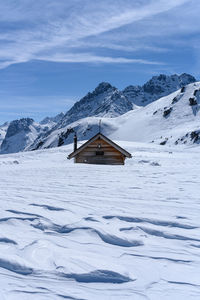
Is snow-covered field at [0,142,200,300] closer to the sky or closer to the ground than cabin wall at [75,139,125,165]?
closer to the ground

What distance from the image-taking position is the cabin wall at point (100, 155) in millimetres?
20922

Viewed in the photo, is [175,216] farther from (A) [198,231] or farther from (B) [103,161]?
(B) [103,161]

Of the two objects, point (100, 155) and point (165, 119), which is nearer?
point (100, 155)

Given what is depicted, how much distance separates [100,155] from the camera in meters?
21.2

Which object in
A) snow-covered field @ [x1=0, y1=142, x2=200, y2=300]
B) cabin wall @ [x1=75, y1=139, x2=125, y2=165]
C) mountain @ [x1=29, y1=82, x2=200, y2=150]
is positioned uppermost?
mountain @ [x1=29, y1=82, x2=200, y2=150]

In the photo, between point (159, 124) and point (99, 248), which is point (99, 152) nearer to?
point (99, 248)

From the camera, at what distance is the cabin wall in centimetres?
2092

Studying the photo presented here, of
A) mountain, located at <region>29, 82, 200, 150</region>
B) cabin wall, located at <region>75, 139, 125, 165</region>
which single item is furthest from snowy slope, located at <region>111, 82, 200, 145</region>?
cabin wall, located at <region>75, 139, 125, 165</region>

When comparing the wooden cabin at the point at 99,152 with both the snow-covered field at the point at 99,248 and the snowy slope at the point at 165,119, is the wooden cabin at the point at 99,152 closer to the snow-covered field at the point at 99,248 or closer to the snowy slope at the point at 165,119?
the snow-covered field at the point at 99,248

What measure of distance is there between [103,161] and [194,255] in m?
18.0

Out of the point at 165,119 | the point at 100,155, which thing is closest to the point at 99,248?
the point at 100,155

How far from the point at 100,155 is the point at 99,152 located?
24cm

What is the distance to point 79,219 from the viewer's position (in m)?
4.21

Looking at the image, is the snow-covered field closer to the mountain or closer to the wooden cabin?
the wooden cabin
